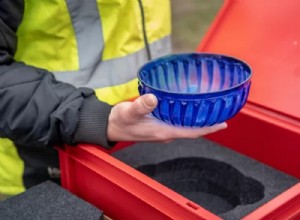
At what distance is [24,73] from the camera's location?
2.62 feet

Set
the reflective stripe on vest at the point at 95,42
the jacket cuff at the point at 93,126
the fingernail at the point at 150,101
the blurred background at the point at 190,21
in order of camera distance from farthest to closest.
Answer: the blurred background at the point at 190,21 < the reflective stripe on vest at the point at 95,42 < the jacket cuff at the point at 93,126 < the fingernail at the point at 150,101

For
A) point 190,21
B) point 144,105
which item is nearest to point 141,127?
point 144,105

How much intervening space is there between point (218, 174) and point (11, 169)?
34cm

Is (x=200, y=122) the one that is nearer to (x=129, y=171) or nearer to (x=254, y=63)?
(x=129, y=171)

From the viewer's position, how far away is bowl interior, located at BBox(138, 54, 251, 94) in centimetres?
81

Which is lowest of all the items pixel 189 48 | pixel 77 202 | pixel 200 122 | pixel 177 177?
pixel 189 48

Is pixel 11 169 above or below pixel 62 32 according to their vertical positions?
below

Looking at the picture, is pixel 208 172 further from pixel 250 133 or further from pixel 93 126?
pixel 93 126

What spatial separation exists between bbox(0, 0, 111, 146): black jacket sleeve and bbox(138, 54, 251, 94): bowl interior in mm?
92

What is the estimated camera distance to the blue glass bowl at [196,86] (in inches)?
27.0

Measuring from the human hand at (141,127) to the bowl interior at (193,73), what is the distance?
0.08 metres

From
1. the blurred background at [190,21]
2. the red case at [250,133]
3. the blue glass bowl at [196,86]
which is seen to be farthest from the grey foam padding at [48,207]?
the blurred background at [190,21]

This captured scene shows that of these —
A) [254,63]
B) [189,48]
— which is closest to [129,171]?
[254,63]

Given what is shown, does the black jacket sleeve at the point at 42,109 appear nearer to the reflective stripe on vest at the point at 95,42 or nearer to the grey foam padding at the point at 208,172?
the reflective stripe on vest at the point at 95,42
